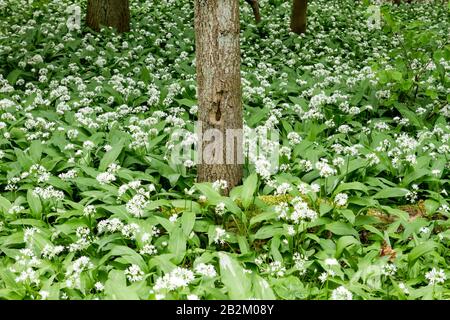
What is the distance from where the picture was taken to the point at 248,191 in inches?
191

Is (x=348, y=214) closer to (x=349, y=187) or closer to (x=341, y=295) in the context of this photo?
(x=349, y=187)

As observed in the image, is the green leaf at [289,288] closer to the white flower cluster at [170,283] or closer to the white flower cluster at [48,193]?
the white flower cluster at [170,283]

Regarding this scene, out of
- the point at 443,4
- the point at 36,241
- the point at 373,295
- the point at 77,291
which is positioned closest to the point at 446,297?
the point at 373,295

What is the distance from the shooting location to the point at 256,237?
4461 millimetres

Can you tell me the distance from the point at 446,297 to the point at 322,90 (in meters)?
4.97

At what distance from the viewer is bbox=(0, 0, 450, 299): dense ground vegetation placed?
12.7ft

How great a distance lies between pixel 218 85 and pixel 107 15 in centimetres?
689

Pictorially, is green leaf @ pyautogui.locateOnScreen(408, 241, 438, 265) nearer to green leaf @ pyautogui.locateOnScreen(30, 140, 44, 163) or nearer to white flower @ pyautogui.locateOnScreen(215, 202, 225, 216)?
white flower @ pyautogui.locateOnScreen(215, 202, 225, 216)

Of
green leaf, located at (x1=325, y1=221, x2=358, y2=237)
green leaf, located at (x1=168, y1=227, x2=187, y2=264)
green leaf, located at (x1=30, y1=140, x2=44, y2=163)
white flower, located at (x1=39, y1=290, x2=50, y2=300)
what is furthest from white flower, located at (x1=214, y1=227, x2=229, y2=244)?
green leaf, located at (x1=30, y1=140, x2=44, y2=163)

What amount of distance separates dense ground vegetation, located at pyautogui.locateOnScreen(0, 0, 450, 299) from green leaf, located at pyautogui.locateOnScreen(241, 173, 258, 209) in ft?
0.08

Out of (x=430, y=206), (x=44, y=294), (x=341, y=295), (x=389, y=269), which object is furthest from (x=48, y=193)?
(x=430, y=206)

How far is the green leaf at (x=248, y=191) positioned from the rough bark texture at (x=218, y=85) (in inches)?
16.4

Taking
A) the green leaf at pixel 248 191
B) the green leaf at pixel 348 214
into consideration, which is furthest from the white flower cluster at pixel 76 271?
the green leaf at pixel 348 214

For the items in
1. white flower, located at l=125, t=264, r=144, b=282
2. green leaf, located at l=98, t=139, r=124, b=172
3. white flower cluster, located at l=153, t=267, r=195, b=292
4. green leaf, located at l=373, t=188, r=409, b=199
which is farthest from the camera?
green leaf, located at l=98, t=139, r=124, b=172
